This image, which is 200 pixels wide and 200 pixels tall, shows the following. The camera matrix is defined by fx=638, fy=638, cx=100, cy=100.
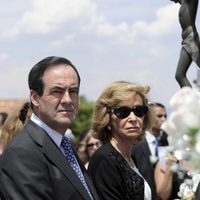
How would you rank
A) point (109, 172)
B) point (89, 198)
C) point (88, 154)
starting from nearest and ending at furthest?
point (89, 198) < point (109, 172) < point (88, 154)

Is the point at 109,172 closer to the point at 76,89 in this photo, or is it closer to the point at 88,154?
the point at 76,89

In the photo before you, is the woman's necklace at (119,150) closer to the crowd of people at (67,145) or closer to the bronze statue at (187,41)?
the crowd of people at (67,145)

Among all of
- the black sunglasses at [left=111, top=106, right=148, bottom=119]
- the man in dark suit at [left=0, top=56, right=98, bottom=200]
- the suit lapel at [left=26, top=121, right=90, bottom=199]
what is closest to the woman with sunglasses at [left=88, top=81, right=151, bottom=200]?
the black sunglasses at [left=111, top=106, right=148, bottom=119]

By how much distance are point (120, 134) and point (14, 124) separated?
0.99 meters

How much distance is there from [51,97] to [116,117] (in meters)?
1.25

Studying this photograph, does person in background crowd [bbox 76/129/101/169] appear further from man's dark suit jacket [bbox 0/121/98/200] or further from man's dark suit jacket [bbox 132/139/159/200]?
man's dark suit jacket [bbox 0/121/98/200]

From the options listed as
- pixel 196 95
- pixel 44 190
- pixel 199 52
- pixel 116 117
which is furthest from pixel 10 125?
pixel 196 95

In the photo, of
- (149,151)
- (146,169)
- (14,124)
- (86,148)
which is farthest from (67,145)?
(86,148)

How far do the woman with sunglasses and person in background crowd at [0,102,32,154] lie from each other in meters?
0.70

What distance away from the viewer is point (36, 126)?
358cm

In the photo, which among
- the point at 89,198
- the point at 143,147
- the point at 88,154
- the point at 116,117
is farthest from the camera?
the point at 88,154

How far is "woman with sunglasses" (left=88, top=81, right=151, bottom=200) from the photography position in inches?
172

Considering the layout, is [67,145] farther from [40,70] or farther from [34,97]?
[40,70]

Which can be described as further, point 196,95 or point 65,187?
point 65,187
